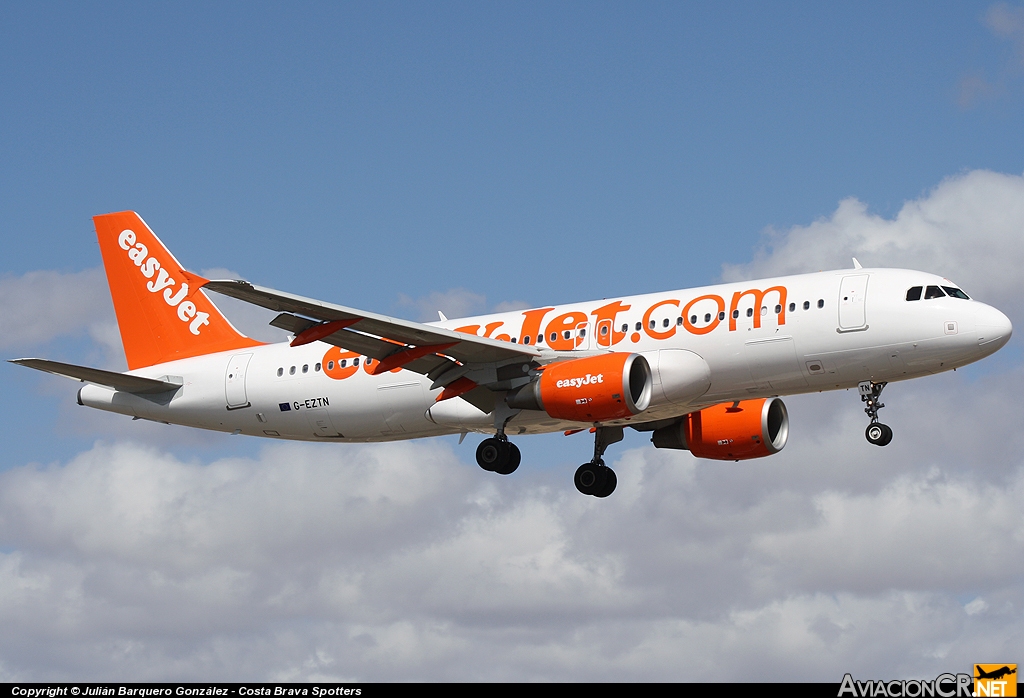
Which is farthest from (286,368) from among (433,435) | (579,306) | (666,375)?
(666,375)

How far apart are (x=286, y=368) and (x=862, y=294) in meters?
16.3

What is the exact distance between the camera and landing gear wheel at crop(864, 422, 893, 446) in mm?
32250

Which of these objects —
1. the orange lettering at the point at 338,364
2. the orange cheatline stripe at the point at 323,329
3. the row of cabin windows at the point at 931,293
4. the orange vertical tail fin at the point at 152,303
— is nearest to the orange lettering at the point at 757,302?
the row of cabin windows at the point at 931,293

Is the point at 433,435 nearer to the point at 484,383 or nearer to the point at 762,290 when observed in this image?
the point at 484,383

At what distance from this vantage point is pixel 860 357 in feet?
103

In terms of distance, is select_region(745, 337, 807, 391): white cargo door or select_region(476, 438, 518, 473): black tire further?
select_region(476, 438, 518, 473): black tire

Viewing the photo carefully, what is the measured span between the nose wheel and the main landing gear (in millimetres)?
9380

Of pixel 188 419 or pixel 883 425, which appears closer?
pixel 883 425

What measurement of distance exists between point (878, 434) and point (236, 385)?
716 inches

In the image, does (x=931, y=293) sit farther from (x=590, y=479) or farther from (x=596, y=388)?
(x=590, y=479)

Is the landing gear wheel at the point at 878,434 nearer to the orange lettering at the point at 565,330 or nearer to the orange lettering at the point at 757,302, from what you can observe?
the orange lettering at the point at 757,302

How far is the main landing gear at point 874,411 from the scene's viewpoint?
32219mm

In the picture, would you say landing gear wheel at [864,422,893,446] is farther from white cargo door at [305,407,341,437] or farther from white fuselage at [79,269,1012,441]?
white cargo door at [305,407,341,437]

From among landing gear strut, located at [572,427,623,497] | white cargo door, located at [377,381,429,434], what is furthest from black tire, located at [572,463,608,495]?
white cargo door, located at [377,381,429,434]
